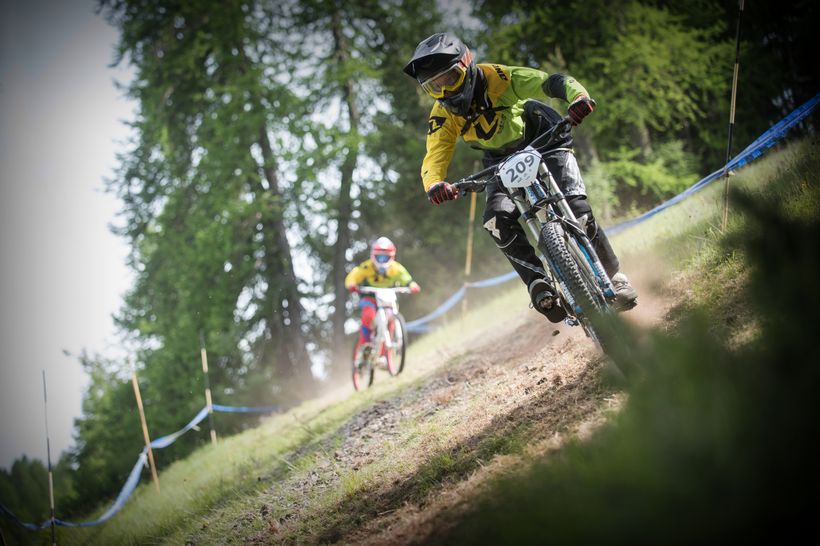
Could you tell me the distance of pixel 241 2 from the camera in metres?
17.2

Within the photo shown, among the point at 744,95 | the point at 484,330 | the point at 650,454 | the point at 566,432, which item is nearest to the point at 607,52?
the point at 744,95

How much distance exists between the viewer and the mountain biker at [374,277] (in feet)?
30.7

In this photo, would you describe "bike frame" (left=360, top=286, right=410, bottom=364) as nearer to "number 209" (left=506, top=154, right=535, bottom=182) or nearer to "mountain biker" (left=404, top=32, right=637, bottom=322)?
"mountain biker" (left=404, top=32, right=637, bottom=322)

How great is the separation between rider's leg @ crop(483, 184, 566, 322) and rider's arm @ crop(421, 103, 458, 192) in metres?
0.49

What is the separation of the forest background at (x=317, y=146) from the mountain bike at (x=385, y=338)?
24.6ft

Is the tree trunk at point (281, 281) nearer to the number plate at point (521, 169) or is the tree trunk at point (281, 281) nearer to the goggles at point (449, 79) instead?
the goggles at point (449, 79)

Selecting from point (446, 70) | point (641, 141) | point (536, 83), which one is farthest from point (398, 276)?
point (641, 141)

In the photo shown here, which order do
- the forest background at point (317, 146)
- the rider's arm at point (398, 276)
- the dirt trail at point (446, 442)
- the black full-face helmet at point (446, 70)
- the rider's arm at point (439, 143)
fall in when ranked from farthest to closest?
the forest background at point (317, 146), the rider's arm at point (398, 276), the rider's arm at point (439, 143), the black full-face helmet at point (446, 70), the dirt trail at point (446, 442)

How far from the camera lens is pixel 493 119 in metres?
4.59

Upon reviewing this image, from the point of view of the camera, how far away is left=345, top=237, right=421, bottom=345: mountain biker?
9344mm

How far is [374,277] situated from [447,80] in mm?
5548

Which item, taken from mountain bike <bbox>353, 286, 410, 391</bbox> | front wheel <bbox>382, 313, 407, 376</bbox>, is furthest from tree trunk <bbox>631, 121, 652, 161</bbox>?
front wheel <bbox>382, 313, 407, 376</bbox>

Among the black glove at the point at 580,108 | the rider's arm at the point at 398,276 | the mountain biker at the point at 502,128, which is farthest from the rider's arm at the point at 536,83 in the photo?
the rider's arm at the point at 398,276

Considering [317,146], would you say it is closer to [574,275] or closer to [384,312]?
[384,312]
